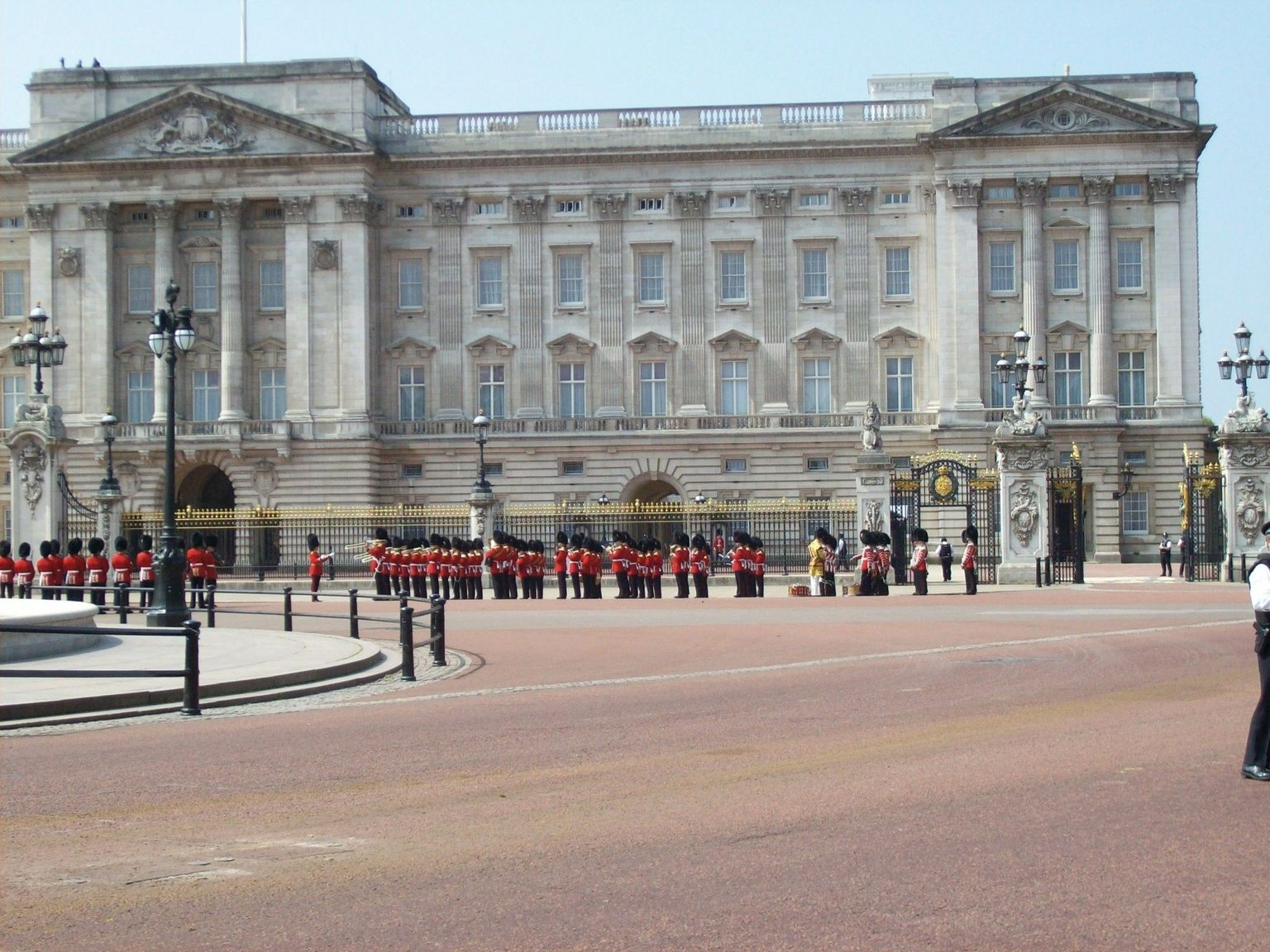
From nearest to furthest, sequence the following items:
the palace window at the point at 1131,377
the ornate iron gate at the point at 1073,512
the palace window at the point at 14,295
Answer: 1. the ornate iron gate at the point at 1073,512
2. the palace window at the point at 1131,377
3. the palace window at the point at 14,295

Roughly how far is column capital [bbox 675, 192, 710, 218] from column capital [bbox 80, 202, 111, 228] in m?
21.3

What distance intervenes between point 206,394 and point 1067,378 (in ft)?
106

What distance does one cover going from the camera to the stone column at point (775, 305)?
201 feet

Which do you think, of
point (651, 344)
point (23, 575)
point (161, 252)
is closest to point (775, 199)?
point (651, 344)

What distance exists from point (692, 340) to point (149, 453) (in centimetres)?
2055

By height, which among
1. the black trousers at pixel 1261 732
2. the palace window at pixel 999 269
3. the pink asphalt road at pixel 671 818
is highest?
the palace window at pixel 999 269

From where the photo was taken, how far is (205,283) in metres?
62.5

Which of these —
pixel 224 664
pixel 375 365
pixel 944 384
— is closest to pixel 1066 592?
pixel 224 664

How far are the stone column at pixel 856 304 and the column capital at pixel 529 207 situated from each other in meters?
11.3

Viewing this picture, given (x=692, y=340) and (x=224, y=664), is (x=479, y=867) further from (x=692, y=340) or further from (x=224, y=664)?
(x=692, y=340)


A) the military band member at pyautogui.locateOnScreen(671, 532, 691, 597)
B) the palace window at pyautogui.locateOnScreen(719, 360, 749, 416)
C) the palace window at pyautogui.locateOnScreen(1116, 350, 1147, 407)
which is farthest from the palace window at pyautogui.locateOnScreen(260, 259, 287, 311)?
the palace window at pyautogui.locateOnScreen(1116, 350, 1147, 407)

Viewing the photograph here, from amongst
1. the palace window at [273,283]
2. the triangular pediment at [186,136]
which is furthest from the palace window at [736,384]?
the palace window at [273,283]

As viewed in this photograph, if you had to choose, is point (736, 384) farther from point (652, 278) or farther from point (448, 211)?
point (448, 211)

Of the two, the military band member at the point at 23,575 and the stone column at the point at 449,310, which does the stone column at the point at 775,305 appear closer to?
the stone column at the point at 449,310
